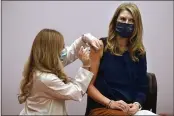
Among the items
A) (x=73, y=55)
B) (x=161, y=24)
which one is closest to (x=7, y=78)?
(x=73, y=55)

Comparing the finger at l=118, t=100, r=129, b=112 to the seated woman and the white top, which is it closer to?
the seated woman

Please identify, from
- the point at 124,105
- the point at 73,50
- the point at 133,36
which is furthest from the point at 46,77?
the point at 133,36

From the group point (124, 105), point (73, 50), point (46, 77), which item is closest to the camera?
point (46, 77)

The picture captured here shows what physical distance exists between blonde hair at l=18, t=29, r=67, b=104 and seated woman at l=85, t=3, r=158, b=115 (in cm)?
31

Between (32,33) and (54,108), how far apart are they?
135 centimetres

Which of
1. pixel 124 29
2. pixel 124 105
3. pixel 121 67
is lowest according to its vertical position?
pixel 124 105

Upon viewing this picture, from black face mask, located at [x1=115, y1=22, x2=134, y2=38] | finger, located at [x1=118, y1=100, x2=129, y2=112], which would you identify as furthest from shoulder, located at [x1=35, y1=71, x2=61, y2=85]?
Result: black face mask, located at [x1=115, y1=22, x2=134, y2=38]

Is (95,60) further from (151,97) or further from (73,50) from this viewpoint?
(151,97)

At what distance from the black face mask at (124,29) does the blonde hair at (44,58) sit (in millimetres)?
449

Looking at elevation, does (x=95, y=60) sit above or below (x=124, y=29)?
below

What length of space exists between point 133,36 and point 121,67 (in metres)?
0.23

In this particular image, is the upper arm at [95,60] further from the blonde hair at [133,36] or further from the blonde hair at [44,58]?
the blonde hair at [44,58]

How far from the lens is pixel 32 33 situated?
2.82 meters

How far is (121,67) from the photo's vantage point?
6.33 ft
